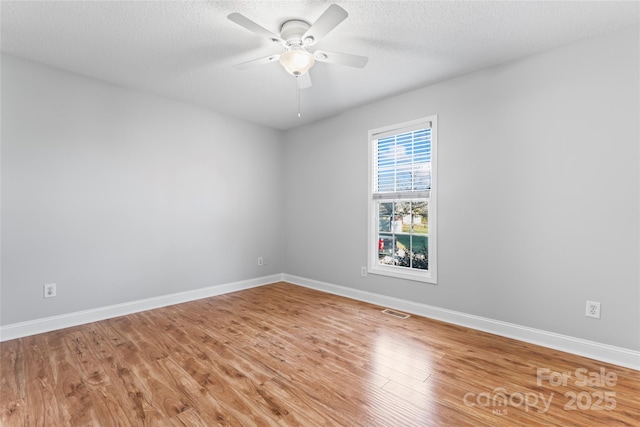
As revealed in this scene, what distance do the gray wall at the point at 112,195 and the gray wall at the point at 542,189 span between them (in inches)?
91.2

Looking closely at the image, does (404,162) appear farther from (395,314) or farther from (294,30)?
(294,30)

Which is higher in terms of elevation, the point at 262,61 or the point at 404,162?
the point at 262,61

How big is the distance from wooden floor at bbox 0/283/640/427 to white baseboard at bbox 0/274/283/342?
0.13 meters

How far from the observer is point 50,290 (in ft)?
9.62

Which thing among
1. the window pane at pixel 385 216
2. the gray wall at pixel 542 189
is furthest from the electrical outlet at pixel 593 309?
the window pane at pixel 385 216

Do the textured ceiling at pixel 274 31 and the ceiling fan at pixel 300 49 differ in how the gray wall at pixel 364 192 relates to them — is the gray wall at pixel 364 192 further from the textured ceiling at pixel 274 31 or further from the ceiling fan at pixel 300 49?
the ceiling fan at pixel 300 49

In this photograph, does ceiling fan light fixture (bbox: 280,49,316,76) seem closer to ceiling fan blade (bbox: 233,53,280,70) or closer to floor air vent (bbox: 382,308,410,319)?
ceiling fan blade (bbox: 233,53,280,70)

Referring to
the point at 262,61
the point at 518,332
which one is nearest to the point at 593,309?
the point at 518,332

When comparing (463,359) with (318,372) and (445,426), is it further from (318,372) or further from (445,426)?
(318,372)

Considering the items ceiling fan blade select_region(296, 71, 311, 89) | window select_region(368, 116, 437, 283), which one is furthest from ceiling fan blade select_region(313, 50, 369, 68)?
window select_region(368, 116, 437, 283)

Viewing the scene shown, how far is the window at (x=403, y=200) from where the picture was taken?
337 centimetres

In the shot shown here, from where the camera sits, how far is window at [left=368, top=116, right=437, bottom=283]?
3373 millimetres

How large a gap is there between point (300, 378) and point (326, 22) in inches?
93.9

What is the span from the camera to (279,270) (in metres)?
5.09
